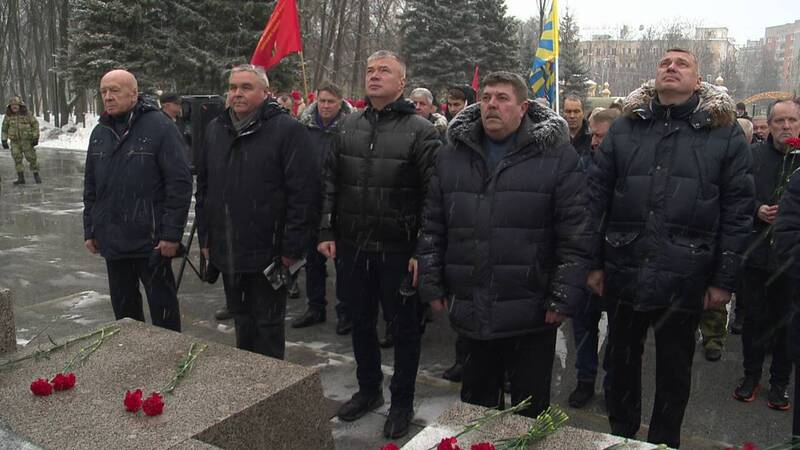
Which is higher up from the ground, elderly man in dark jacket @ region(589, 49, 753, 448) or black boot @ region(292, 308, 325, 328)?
elderly man in dark jacket @ region(589, 49, 753, 448)

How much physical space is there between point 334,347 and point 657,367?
9.02 ft

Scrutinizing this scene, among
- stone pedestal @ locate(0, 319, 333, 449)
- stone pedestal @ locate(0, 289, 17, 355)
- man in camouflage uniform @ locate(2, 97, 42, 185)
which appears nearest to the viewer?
stone pedestal @ locate(0, 319, 333, 449)

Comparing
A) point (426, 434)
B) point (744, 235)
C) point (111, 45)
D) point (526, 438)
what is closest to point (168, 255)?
point (426, 434)

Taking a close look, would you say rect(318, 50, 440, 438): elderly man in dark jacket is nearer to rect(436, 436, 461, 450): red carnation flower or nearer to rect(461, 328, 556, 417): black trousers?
rect(461, 328, 556, 417): black trousers

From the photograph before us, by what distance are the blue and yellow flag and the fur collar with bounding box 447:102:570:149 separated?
8.54 metres

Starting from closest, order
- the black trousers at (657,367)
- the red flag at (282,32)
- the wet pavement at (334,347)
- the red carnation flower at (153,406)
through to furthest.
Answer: the red carnation flower at (153,406) → the black trousers at (657,367) → the wet pavement at (334,347) → the red flag at (282,32)

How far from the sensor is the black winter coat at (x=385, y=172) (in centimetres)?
394

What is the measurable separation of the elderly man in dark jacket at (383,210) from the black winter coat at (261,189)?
18cm

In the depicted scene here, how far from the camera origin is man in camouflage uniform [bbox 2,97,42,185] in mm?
15508

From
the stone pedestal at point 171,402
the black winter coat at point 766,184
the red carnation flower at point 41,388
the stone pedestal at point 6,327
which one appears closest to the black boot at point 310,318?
the stone pedestal at point 171,402

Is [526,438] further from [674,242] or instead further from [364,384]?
[364,384]

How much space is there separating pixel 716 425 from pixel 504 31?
30.4m

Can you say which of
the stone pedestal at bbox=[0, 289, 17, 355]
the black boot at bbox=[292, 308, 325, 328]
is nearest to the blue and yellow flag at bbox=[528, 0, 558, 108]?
the black boot at bbox=[292, 308, 325, 328]

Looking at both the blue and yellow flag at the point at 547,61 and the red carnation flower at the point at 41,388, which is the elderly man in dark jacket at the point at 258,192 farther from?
the blue and yellow flag at the point at 547,61
